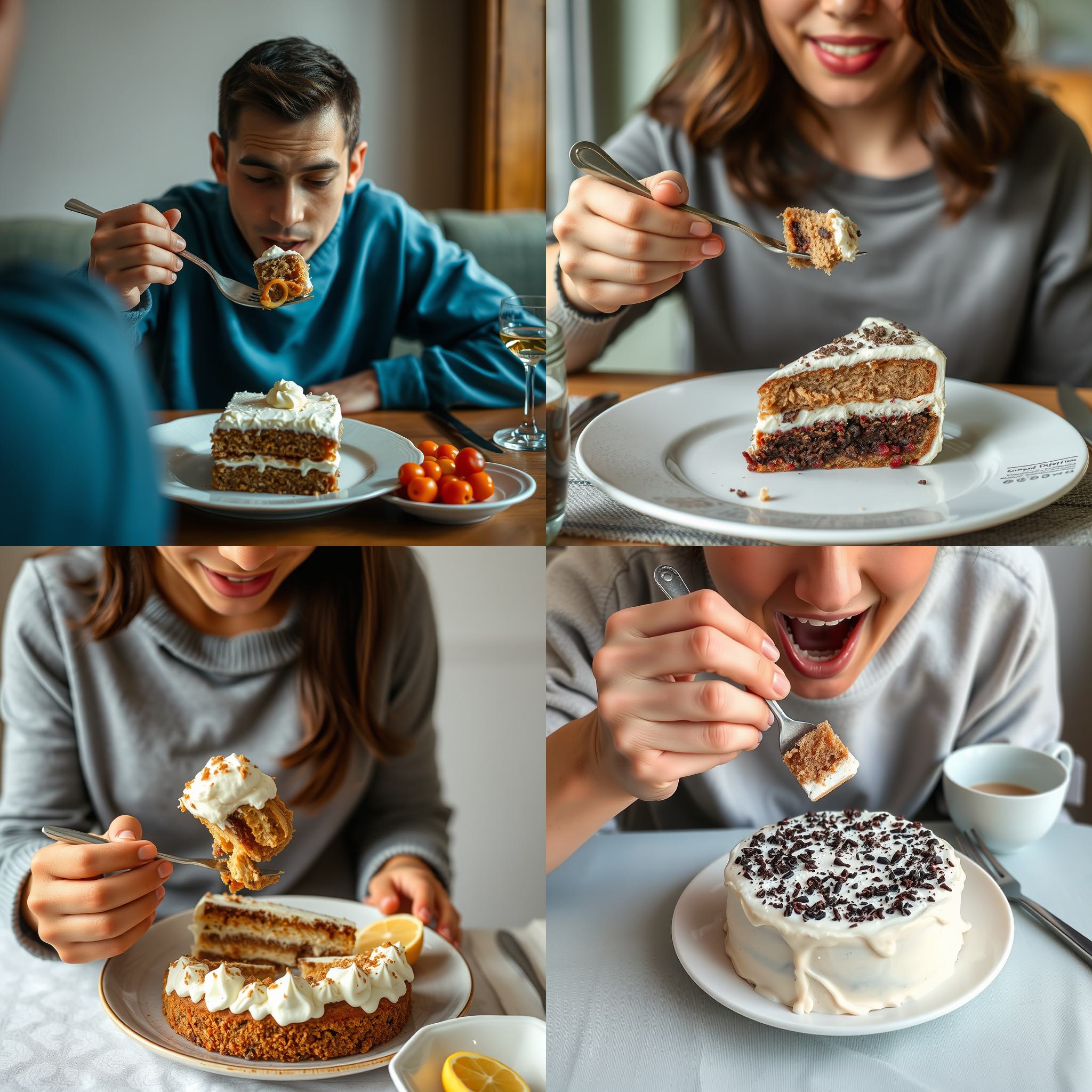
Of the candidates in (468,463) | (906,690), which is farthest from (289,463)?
(906,690)

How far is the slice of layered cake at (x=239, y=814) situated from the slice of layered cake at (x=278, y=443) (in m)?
0.33

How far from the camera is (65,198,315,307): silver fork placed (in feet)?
1.92

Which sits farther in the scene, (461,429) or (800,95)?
(800,95)

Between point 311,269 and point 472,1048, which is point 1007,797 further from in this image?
point 311,269

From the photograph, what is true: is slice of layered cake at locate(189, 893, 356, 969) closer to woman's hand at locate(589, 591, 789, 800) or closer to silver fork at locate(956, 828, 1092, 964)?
woman's hand at locate(589, 591, 789, 800)

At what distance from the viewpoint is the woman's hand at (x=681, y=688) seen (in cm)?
77

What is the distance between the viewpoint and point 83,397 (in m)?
0.60

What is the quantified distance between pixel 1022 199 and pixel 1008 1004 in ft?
2.35

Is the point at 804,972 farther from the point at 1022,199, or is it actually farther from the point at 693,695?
the point at 1022,199

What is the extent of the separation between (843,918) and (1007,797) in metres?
0.26

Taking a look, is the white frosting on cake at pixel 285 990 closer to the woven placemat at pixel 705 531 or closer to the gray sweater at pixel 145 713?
the gray sweater at pixel 145 713

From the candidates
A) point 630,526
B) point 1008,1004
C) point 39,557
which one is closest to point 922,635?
point 1008,1004

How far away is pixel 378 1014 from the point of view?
0.87 metres

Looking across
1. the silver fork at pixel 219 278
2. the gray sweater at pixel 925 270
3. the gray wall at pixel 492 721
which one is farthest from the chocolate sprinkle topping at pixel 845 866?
the silver fork at pixel 219 278
